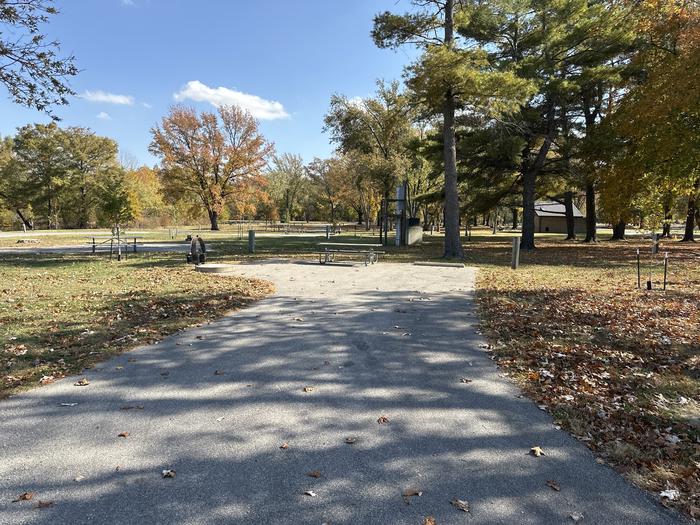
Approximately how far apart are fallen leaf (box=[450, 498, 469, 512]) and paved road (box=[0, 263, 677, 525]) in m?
0.04

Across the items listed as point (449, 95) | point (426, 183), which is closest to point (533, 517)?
point (449, 95)

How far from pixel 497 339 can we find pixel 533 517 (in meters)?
3.74

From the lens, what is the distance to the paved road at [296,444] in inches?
96.6

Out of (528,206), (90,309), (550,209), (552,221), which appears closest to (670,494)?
(90,309)

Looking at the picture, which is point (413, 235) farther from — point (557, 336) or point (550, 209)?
point (550, 209)

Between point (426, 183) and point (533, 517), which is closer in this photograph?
point (533, 517)

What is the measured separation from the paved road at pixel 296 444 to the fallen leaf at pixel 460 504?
4cm

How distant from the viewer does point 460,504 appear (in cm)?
249

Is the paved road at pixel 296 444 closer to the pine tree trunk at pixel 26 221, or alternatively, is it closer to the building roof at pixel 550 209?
the building roof at pixel 550 209

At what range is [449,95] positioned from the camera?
15703 mm

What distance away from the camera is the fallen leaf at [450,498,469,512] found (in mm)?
2456

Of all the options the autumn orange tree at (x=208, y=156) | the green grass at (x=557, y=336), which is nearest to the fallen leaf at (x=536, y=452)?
the green grass at (x=557, y=336)

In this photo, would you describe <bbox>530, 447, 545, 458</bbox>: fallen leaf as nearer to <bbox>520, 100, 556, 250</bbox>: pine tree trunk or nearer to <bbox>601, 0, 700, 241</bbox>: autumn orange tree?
<bbox>601, 0, 700, 241</bbox>: autumn orange tree

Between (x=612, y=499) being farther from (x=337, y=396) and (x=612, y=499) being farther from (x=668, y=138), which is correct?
(x=668, y=138)
